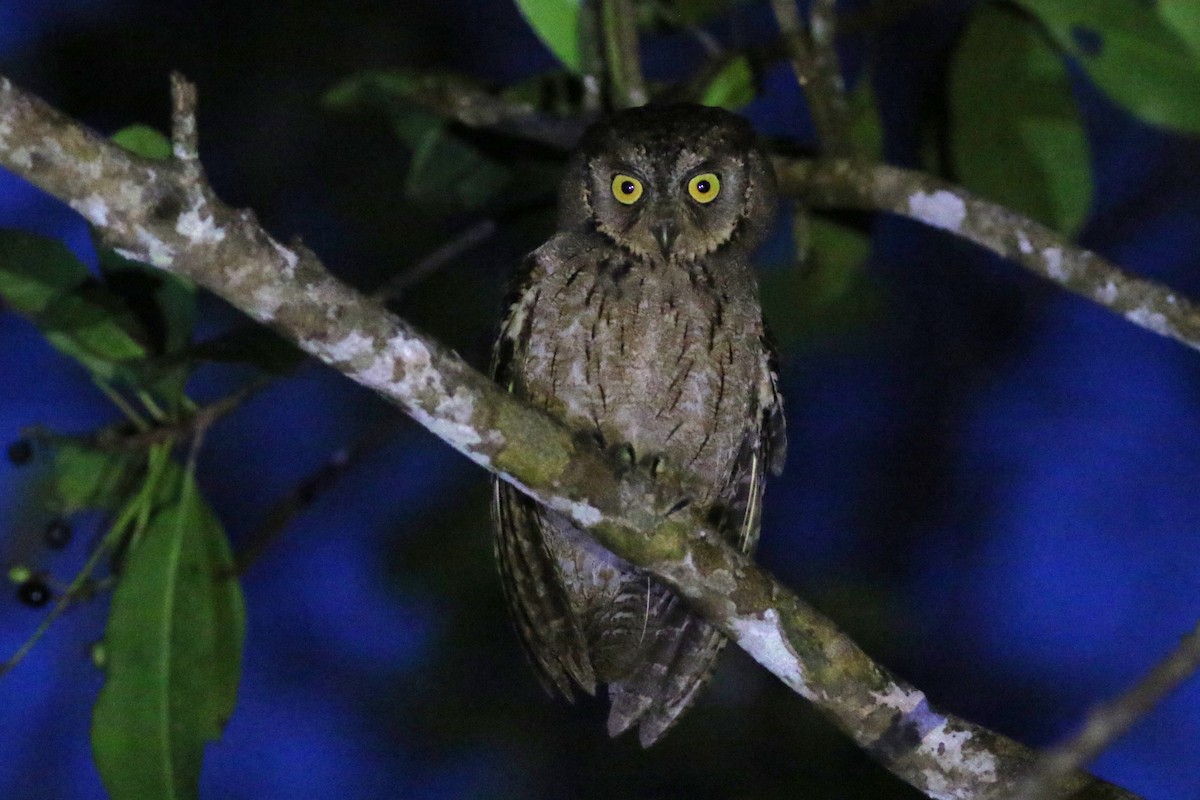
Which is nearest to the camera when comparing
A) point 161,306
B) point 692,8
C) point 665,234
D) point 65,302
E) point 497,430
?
point 497,430

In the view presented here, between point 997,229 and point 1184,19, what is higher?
point 1184,19

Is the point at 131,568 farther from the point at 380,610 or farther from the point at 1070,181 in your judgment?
the point at 1070,181

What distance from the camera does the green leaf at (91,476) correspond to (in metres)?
2.18

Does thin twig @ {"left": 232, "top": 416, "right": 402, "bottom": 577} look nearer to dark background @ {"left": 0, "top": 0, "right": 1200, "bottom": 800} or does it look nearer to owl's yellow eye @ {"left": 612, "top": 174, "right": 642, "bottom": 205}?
dark background @ {"left": 0, "top": 0, "right": 1200, "bottom": 800}

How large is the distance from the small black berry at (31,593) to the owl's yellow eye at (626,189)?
124 cm

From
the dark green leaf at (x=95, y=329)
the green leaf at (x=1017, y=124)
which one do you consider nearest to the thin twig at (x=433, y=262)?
the dark green leaf at (x=95, y=329)

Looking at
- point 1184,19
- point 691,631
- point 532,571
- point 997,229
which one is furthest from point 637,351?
point 1184,19

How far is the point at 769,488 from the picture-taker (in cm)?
323

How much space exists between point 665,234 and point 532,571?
1.99ft

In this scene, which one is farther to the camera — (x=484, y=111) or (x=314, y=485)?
(x=314, y=485)

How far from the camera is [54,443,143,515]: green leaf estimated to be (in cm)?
218

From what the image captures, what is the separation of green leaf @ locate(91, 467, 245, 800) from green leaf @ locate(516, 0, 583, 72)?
1.08 metres

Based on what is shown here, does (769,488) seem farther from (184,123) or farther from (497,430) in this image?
(184,123)

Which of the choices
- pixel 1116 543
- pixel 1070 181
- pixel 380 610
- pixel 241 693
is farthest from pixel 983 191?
pixel 241 693
